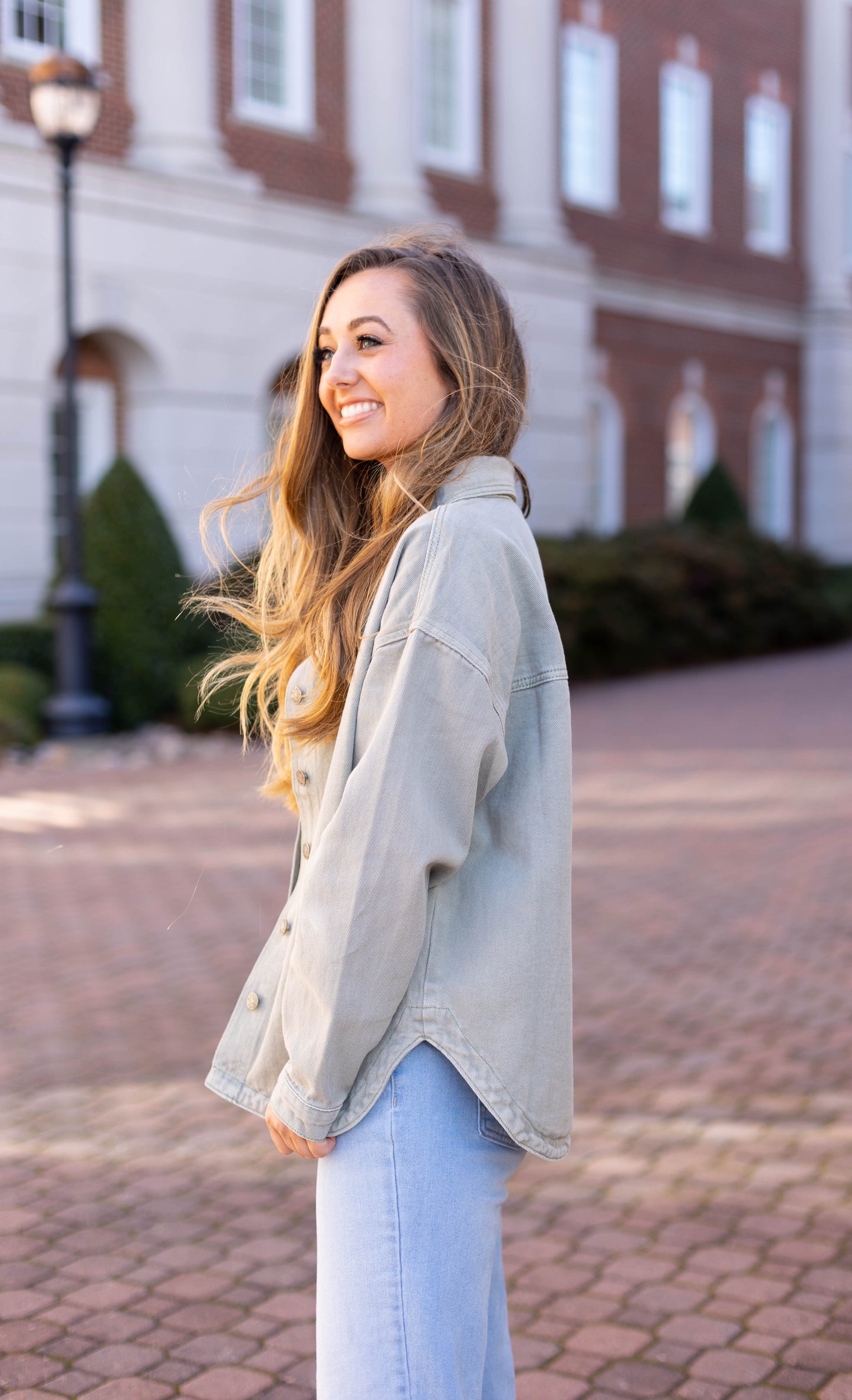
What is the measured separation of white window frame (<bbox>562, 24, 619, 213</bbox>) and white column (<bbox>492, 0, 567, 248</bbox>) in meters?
1.30

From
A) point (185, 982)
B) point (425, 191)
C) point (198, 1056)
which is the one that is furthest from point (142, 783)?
point (425, 191)

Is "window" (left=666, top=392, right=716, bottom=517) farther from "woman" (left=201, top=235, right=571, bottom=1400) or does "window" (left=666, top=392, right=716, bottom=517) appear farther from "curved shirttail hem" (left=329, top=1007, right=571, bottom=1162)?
"curved shirttail hem" (left=329, top=1007, right=571, bottom=1162)

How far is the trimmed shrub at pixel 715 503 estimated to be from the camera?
2052 cm

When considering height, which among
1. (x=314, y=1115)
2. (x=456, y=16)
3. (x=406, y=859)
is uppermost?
(x=456, y=16)

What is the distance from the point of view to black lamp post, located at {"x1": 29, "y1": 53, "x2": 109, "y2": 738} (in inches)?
441

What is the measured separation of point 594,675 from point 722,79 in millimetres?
12366

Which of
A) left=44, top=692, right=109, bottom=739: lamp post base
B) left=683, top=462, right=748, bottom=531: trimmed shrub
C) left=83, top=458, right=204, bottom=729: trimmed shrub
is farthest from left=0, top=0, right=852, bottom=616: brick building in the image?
left=44, top=692, right=109, bottom=739: lamp post base

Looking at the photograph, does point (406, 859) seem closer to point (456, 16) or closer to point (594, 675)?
point (594, 675)

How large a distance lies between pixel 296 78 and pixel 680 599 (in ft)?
23.4

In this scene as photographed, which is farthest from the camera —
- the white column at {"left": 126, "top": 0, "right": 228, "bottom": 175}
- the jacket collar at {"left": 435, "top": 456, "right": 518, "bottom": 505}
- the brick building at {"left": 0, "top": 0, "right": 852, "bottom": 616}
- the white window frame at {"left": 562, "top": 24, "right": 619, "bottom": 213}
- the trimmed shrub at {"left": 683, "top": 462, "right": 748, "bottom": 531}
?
the white window frame at {"left": 562, "top": 24, "right": 619, "bottom": 213}

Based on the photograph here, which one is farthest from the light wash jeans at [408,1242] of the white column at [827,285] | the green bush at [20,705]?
the white column at [827,285]

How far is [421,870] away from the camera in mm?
1667

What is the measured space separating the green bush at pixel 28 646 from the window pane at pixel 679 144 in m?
14.0

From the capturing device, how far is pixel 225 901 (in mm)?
6836
